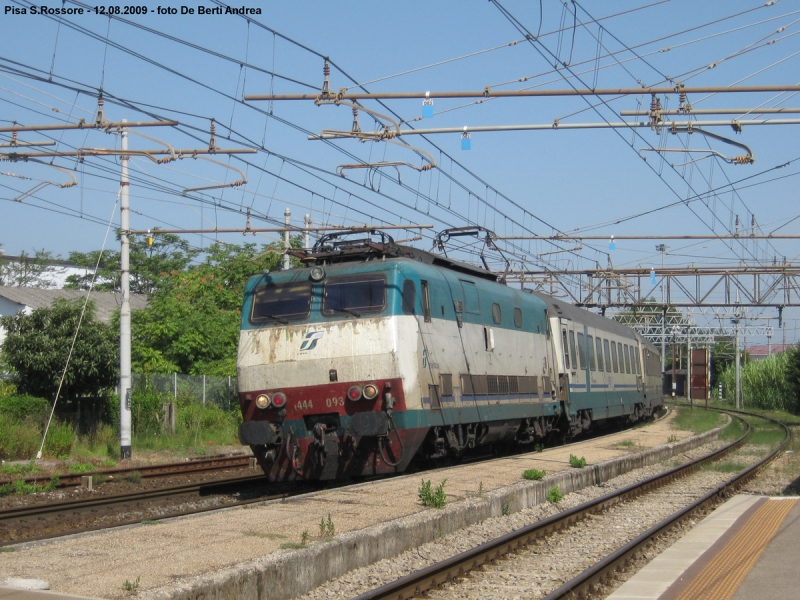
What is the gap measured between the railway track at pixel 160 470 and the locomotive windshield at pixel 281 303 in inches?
205

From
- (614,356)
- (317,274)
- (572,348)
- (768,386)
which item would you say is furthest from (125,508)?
(768,386)

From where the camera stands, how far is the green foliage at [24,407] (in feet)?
74.0

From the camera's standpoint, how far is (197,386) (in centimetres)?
2938

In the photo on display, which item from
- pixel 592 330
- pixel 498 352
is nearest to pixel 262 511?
pixel 498 352

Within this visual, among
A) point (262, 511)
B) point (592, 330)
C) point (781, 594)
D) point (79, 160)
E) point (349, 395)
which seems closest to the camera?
point (781, 594)

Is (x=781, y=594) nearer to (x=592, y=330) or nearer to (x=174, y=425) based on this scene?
(x=592, y=330)

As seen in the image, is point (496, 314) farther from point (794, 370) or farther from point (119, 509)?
point (794, 370)

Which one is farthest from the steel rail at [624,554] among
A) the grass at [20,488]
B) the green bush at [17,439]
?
the green bush at [17,439]

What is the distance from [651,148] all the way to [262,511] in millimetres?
10957

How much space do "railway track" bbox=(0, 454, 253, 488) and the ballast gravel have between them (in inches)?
337

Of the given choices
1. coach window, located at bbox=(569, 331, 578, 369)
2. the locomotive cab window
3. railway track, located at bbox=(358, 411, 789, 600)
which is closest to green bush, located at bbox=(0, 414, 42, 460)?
the locomotive cab window

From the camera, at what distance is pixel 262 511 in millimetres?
11102

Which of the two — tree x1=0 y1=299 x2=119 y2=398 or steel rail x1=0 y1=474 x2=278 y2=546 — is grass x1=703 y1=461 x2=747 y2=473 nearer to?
steel rail x1=0 y1=474 x2=278 y2=546

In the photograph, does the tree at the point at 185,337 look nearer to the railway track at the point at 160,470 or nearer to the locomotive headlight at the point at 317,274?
the railway track at the point at 160,470
